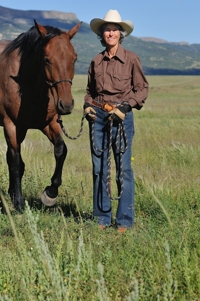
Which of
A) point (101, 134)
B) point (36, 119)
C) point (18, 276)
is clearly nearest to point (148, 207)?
point (101, 134)

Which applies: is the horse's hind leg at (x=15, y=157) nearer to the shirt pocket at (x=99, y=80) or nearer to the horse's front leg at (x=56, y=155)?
the horse's front leg at (x=56, y=155)

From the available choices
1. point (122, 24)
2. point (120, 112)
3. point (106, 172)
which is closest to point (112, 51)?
point (122, 24)

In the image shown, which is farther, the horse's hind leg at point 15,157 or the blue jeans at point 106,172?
the horse's hind leg at point 15,157

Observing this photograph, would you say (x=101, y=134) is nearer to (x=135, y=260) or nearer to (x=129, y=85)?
(x=129, y=85)

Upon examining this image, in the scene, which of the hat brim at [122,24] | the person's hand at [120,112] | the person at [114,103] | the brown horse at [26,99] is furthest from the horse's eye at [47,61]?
the person's hand at [120,112]

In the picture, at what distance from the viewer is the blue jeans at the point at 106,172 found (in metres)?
5.39

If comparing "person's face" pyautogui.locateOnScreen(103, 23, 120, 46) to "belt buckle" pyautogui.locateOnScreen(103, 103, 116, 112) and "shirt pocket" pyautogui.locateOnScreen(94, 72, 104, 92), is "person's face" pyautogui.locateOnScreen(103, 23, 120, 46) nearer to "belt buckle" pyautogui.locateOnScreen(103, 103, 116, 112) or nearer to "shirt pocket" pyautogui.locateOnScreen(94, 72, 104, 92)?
"shirt pocket" pyautogui.locateOnScreen(94, 72, 104, 92)

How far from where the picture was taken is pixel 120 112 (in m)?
5.16

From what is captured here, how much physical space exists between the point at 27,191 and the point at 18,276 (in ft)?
12.2

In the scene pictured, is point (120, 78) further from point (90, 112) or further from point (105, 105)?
point (90, 112)

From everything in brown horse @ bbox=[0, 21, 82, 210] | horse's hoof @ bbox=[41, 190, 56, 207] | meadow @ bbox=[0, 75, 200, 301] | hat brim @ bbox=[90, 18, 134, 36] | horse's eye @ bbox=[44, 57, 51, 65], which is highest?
hat brim @ bbox=[90, 18, 134, 36]

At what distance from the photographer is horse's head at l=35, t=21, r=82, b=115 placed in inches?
204

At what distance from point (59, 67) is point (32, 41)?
1.08 m

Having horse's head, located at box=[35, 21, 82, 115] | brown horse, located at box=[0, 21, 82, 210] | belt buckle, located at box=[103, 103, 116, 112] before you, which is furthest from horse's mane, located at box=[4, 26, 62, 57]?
belt buckle, located at box=[103, 103, 116, 112]
